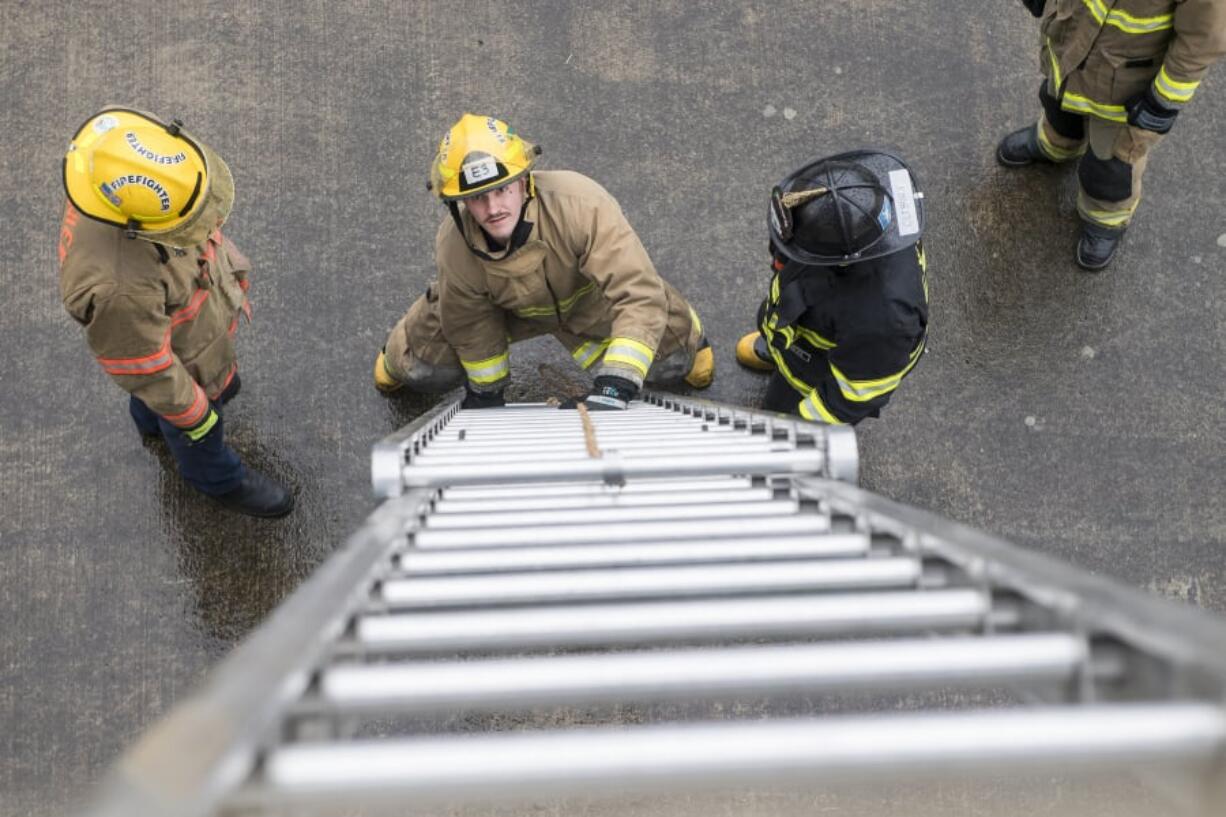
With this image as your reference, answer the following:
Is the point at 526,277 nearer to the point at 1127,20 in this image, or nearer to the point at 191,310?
the point at 191,310

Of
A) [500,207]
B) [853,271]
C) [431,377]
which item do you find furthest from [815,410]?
[431,377]

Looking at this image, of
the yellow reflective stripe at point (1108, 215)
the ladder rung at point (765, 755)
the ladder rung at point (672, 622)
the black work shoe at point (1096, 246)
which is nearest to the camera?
the ladder rung at point (765, 755)

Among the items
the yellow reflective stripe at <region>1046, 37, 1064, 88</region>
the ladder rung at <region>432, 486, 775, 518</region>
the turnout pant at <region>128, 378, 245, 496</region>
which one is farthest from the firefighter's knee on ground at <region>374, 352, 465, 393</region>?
the yellow reflective stripe at <region>1046, 37, 1064, 88</region>

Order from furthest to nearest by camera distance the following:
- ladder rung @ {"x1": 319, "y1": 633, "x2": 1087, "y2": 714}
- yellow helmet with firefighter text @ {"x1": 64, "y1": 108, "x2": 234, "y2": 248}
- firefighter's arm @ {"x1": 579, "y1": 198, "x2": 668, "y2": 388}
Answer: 1. firefighter's arm @ {"x1": 579, "y1": 198, "x2": 668, "y2": 388}
2. yellow helmet with firefighter text @ {"x1": 64, "y1": 108, "x2": 234, "y2": 248}
3. ladder rung @ {"x1": 319, "y1": 633, "x2": 1087, "y2": 714}

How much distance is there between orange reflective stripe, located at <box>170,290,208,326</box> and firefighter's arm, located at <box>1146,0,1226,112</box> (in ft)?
10.4

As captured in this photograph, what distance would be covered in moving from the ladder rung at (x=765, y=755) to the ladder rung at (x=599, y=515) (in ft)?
2.63

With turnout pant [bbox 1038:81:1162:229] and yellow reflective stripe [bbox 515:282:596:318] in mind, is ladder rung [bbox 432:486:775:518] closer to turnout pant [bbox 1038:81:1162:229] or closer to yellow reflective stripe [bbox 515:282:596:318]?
yellow reflective stripe [bbox 515:282:596:318]

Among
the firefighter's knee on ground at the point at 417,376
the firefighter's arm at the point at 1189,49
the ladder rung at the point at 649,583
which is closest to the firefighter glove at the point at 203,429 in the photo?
the firefighter's knee on ground at the point at 417,376

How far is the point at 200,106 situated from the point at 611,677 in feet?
12.6

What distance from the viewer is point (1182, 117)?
13.1 ft

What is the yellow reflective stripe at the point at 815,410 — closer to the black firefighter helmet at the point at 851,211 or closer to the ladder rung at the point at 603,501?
the black firefighter helmet at the point at 851,211

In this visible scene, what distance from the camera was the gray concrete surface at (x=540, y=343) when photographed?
3.44 meters

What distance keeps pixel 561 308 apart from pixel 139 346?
1.31 m

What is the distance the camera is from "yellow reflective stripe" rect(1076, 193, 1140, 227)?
3.58 m
